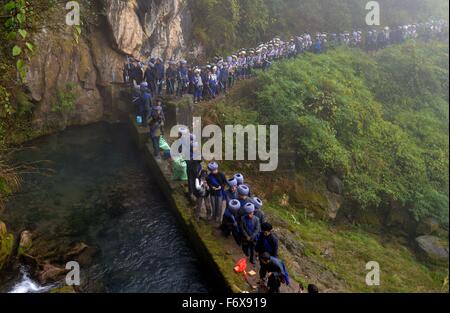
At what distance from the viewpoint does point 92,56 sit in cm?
1823

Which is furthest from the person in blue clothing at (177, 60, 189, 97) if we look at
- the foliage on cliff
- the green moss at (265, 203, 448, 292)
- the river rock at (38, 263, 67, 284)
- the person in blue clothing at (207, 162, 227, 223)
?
the river rock at (38, 263, 67, 284)

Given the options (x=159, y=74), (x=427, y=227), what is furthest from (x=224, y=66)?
(x=427, y=227)

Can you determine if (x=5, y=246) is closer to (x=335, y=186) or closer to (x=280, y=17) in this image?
(x=335, y=186)

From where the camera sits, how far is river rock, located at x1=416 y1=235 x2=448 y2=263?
1445 cm

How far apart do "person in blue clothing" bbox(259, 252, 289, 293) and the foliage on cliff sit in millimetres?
9101

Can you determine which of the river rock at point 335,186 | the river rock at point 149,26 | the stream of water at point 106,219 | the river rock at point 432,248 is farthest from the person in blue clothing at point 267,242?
the river rock at point 149,26

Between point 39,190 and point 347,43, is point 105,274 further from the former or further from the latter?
point 347,43

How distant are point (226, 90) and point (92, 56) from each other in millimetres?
6414

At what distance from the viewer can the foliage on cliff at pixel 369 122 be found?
1641cm

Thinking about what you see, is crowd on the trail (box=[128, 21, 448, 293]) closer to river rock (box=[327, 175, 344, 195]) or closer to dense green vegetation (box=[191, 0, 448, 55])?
dense green vegetation (box=[191, 0, 448, 55])

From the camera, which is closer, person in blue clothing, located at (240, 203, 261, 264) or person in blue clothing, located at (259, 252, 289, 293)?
person in blue clothing, located at (259, 252, 289, 293)

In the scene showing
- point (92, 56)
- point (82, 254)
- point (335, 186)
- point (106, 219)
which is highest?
point (92, 56)

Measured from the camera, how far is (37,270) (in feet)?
29.2
